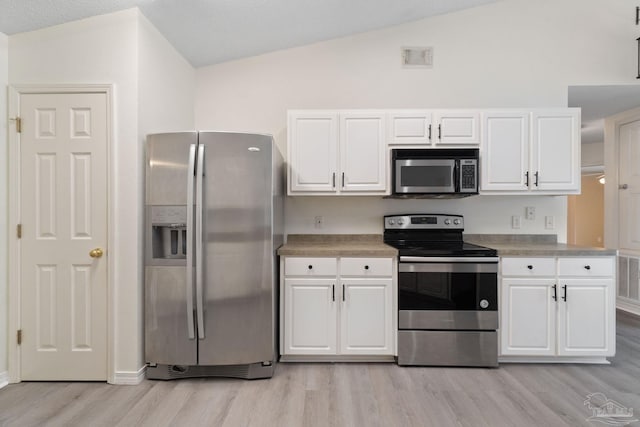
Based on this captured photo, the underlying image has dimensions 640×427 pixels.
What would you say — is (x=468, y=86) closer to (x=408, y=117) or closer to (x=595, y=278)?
(x=408, y=117)

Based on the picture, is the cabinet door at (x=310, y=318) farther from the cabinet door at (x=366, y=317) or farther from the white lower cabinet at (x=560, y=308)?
the white lower cabinet at (x=560, y=308)

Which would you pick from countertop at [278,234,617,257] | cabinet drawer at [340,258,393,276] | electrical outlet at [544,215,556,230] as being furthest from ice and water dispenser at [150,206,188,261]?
electrical outlet at [544,215,556,230]

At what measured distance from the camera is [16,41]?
2.32 meters

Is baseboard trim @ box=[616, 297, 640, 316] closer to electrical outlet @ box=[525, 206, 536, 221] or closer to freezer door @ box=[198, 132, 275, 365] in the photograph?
electrical outlet @ box=[525, 206, 536, 221]

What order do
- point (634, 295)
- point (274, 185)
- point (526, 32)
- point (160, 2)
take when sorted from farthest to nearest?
point (634, 295) → point (526, 32) → point (274, 185) → point (160, 2)

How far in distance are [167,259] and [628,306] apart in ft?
17.0

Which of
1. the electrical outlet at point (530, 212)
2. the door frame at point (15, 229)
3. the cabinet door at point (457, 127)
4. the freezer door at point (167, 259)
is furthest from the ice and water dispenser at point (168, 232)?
the electrical outlet at point (530, 212)

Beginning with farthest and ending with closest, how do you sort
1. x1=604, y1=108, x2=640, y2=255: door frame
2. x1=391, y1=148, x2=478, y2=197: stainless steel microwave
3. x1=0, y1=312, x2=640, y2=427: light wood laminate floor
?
x1=604, y1=108, x2=640, y2=255: door frame < x1=391, y1=148, x2=478, y2=197: stainless steel microwave < x1=0, y1=312, x2=640, y2=427: light wood laminate floor

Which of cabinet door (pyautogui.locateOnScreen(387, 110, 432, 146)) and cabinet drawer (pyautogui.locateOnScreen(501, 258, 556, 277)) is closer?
cabinet drawer (pyautogui.locateOnScreen(501, 258, 556, 277))

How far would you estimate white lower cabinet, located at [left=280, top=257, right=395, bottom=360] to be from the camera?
8.44ft

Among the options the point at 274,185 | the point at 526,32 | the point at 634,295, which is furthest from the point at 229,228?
the point at 634,295

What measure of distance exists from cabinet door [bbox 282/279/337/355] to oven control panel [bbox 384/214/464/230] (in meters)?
0.93

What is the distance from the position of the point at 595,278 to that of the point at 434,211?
1.32m

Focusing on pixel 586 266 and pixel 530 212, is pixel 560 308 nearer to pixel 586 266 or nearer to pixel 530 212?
pixel 586 266
